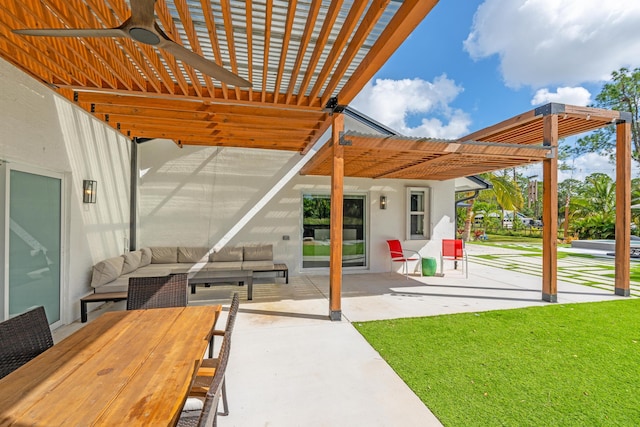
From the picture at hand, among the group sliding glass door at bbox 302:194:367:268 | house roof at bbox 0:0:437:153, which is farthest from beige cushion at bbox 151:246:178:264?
sliding glass door at bbox 302:194:367:268

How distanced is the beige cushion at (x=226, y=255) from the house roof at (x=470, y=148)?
2.73 m

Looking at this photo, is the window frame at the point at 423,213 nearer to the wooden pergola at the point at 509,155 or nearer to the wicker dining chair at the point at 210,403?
the wooden pergola at the point at 509,155

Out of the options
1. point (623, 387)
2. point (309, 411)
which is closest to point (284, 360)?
point (309, 411)

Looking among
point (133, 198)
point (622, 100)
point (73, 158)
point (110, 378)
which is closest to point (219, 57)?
point (73, 158)

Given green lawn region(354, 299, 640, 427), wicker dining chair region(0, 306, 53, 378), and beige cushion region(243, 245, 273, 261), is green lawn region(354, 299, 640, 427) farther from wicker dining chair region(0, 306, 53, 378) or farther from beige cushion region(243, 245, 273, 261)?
beige cushion region(243, 245, 273, 261)

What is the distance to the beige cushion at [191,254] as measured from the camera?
7.00 m

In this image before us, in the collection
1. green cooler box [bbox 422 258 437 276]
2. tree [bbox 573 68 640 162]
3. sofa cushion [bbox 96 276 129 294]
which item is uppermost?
tree [bbox 573 68 640 162]

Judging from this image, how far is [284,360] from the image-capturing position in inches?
130

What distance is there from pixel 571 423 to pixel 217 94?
5450mm

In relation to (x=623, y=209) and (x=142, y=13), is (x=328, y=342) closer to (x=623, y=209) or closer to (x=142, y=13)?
(x=142, y=13)

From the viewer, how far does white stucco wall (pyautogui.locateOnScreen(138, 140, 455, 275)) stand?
284 inches

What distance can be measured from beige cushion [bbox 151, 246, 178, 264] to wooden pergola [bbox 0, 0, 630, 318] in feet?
8.66

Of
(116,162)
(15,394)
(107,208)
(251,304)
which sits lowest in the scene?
(251,304)

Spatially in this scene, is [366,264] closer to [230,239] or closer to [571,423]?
[230,239]
